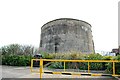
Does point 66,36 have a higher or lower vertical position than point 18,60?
higher

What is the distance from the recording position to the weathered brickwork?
36.1 m

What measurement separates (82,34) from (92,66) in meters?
21.2

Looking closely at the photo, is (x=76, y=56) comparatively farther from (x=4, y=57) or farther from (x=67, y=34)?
(x=67, y=34)

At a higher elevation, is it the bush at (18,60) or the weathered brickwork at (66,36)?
the weathered brickwork at (66,36)

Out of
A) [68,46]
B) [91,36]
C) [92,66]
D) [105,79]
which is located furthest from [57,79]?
[91,36]

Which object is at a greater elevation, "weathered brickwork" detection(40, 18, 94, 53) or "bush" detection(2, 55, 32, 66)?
"weathered brickwork" detection(40, 18, 94, 53)

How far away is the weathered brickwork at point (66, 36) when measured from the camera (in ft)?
118

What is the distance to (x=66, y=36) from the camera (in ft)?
120

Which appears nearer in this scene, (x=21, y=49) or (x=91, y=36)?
(x=21, y=49)

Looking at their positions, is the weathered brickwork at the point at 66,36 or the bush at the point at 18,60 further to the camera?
the weathered brickwork at the point at 66,36

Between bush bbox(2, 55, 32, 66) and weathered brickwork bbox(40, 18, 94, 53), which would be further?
weathered brickwork bbox(40, 18, 94, 53)

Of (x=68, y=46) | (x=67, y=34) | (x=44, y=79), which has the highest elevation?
(x=67, y=34)

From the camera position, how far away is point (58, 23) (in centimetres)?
3800

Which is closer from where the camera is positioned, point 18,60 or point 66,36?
point 18,60
